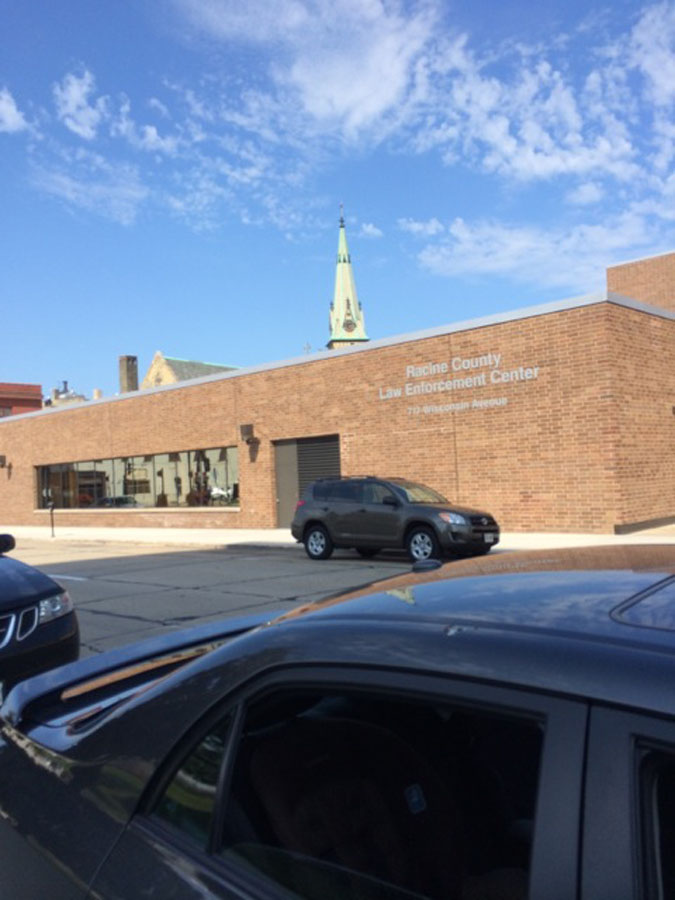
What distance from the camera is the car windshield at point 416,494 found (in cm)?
1468

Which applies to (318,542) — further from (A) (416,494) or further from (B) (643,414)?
(B) (643,414)

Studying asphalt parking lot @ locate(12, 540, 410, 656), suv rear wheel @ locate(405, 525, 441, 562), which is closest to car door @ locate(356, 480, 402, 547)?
suv rear wheel @ locate(405, 525, 441, 562)

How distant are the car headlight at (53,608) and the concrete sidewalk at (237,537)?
8.01m

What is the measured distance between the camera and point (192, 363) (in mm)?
61406

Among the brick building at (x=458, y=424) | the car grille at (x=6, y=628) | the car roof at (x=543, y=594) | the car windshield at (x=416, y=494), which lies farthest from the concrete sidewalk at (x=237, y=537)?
the car roof at (x=543, y=594)

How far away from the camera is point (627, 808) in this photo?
3.81 ft

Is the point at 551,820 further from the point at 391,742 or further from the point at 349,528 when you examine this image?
the point at 349,528

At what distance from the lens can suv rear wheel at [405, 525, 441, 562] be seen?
14.0 m

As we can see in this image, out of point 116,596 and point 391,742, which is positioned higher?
point 391,742

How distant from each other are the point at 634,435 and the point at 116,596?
12054 mm

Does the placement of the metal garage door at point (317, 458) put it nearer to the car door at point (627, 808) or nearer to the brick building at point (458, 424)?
the brick building at point (458, 424)

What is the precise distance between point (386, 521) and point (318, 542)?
1823 millimetres

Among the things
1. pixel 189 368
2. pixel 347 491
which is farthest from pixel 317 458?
pixel 189 368

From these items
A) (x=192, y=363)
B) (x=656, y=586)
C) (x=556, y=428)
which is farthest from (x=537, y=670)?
(x=192, y=363)
